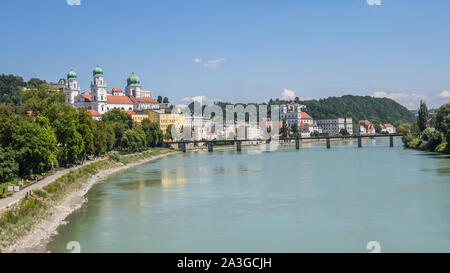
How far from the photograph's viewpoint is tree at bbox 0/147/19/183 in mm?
27391

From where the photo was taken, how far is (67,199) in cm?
2875

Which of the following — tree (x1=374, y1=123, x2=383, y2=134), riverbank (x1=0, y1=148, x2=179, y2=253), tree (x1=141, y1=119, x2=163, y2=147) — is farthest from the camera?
tree (x1=374, y1=123, x2=383, y2=134)

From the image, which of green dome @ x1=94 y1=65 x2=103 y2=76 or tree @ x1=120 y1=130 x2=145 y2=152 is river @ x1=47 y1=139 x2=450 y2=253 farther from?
green dome @ x1=94 y1=65 x2=103 y2=76

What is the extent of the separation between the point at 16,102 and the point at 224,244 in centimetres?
10289

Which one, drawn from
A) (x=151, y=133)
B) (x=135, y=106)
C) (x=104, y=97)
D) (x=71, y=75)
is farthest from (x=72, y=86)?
(x=151, y=133)

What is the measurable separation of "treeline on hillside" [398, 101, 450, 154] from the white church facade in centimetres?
5515

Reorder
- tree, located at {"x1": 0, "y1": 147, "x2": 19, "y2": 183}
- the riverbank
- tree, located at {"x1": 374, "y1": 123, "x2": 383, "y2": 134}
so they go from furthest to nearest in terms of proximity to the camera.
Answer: tree, located at {"x1": 374, "y1": 123, "x2": 383, "y2": 134}
tree, located at {"x1": 0, "y1": 147, "x2": 19, "y2": 183}
the riverbank

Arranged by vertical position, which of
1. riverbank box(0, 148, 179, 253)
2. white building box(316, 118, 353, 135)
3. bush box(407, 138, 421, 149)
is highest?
white building box(316, 118, 353, 135)

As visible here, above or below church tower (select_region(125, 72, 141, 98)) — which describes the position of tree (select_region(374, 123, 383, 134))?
below

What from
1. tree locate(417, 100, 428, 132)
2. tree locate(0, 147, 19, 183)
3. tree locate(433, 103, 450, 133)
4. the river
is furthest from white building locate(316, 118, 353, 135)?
tree locate(0, 147, 19, 183)

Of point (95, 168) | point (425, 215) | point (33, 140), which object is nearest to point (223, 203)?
point (425, 215)

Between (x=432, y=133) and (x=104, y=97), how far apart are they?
232ft

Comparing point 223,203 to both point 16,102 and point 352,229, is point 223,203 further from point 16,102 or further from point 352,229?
point 16,102

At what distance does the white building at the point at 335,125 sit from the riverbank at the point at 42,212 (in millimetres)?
133284
